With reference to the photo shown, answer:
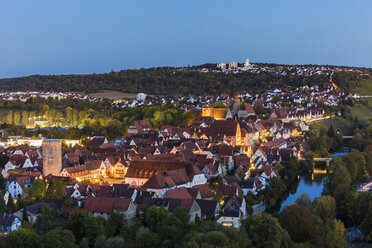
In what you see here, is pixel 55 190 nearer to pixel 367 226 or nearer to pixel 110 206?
pixel 110 206

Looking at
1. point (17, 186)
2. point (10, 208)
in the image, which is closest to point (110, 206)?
point (10, 208)

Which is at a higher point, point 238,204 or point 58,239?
point 238,204

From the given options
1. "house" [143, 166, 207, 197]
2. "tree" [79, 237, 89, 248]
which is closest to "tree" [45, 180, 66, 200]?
"house" [143, 166, 207, 197]

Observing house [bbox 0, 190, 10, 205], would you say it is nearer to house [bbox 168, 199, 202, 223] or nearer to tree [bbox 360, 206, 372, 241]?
house [bbox 168, 199, 202, 223]

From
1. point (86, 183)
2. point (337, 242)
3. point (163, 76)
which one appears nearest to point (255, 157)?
point (86, 183)

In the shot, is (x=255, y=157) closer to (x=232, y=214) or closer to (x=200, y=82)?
(x=232, y=214)

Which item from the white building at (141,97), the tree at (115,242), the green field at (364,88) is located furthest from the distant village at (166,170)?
the white building at (141,97)
